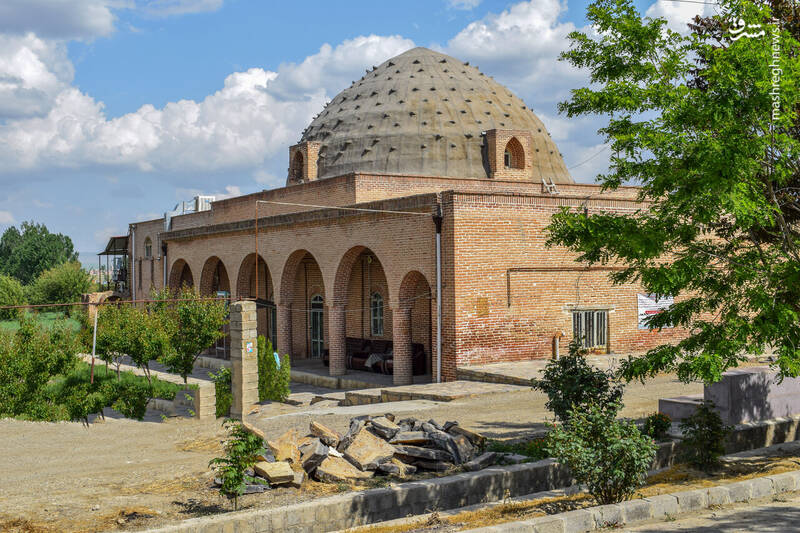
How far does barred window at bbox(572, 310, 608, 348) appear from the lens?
20.6 meters

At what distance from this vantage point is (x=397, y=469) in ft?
30.5

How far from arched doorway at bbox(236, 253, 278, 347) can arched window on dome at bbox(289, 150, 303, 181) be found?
5353mm

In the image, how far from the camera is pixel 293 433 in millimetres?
10320

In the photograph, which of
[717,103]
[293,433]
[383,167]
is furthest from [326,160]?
[717,103]

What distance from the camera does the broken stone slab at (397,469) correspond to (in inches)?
365

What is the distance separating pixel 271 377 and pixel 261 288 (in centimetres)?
1257

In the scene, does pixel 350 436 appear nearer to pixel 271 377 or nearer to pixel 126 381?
pixel 271 377

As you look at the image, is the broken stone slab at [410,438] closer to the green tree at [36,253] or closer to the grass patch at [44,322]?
the grass patch at [44,322]

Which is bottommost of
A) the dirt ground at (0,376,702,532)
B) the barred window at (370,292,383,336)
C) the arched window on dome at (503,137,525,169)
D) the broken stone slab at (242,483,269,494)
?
the dirt ground at (0,376,702,532)

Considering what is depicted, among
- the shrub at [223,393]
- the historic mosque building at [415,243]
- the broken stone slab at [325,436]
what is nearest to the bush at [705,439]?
the broken stone slab at [325,436]

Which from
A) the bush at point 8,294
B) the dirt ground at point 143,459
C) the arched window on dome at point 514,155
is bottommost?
the dirt ground at point 143,459

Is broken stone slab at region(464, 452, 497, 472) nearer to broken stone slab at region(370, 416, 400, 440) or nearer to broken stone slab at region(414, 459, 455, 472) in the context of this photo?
broken stone slab at region(414, 459, 455, 472)

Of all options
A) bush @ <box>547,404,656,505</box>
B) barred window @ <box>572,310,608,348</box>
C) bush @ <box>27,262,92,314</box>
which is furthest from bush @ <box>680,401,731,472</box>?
bush @ <box>27,262,92,314</box>

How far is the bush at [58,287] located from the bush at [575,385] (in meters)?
61.1
